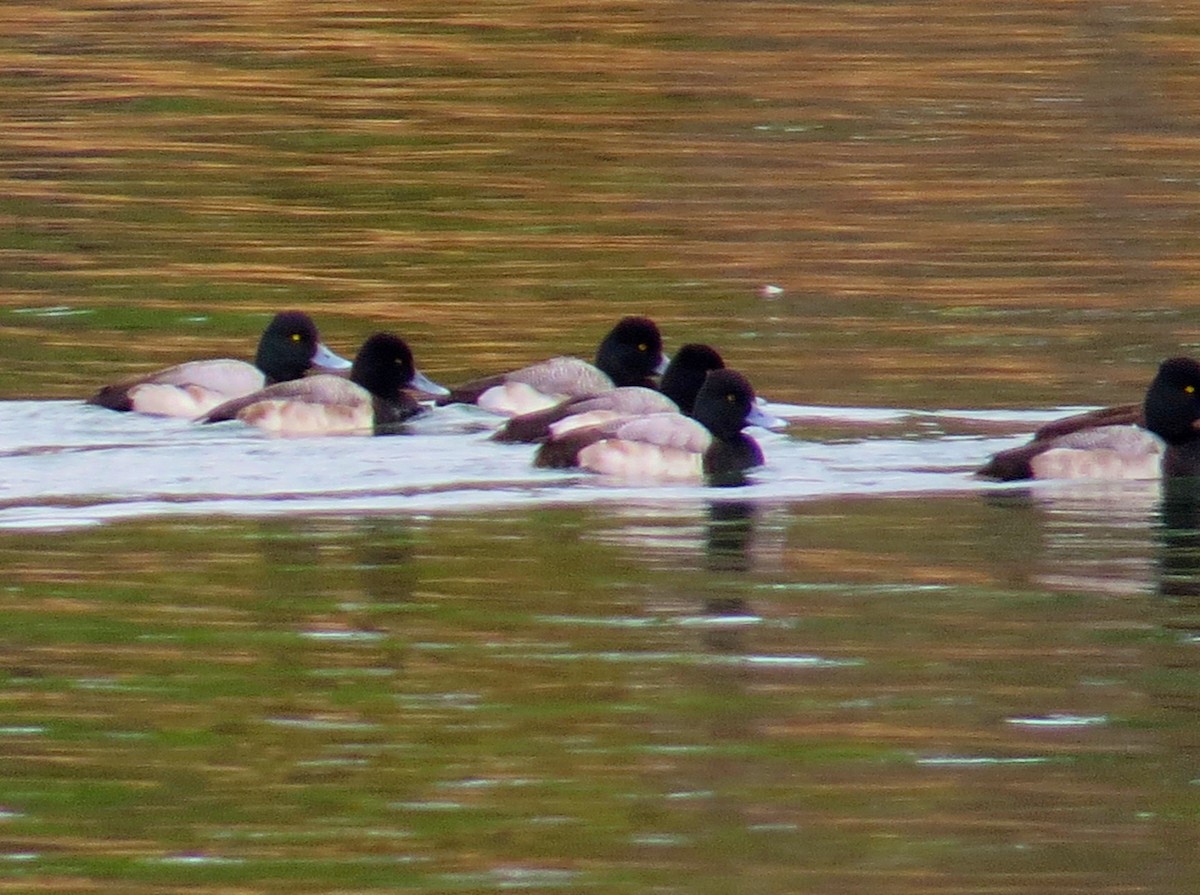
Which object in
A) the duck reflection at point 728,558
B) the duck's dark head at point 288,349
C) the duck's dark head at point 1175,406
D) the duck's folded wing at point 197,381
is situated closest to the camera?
the duck reflection at point 728,558

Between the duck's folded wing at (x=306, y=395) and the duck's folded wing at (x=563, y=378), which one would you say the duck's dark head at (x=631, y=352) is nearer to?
the duck's folded wing at (x=563, y=378)

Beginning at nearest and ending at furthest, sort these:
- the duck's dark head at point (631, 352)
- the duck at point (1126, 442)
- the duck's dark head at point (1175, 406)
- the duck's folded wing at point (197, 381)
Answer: the duck at point (1126, 442) → the duck's dark head at point (1175, 406) → the duck's folded wing at point (197, 381) → the duck's dark head at point (631, 352)

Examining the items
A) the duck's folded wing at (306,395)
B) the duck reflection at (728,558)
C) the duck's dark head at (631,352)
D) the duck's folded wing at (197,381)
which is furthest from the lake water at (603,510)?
the duck's dark head at (631,352)

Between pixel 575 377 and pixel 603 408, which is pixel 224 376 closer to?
pixel 575 377

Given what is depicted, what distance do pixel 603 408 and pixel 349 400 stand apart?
157cm

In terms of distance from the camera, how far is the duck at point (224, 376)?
577 inches

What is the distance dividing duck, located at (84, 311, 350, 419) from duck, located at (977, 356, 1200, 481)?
13.7 feet

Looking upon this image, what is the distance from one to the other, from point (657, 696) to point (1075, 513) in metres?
4.33

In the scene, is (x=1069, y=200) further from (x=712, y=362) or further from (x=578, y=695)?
(x=578, y=695)

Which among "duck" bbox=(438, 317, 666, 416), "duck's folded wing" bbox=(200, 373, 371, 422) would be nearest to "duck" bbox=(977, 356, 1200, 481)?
"duck" bbox=(438, 317, 666, 416)

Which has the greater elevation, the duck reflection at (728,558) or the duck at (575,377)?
the duck at (575,377)

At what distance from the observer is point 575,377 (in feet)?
50.5

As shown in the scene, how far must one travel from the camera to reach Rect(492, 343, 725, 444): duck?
1411 centimetres

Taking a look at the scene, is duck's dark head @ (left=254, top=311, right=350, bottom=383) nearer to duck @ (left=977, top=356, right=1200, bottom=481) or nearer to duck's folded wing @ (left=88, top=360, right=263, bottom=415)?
duck's folded wing @ (left=88, top=360, right=263, bottom=415)
